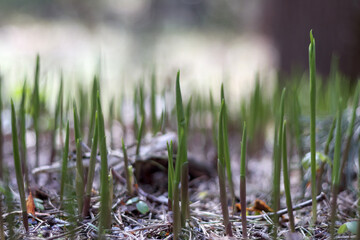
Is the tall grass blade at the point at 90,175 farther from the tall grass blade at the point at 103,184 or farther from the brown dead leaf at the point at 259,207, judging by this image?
the brown dead leaf at the point at 259,207

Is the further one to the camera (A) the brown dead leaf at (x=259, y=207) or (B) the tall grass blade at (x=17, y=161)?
(A) the brown dead leaf at (x=259, y=207)

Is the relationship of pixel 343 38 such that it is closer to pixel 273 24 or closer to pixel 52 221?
pixel 273 24

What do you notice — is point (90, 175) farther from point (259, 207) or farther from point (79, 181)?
point (259, 207)

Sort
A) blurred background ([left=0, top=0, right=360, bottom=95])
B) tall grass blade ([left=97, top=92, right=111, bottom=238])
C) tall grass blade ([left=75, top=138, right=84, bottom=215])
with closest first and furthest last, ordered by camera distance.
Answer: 1. tall grass blade ([left=97, top=92, right=111, bottom=238])
2. tall grass blade ([left=75, top=138, right=84, bottom=215])
3. blurred background ([left=0, top=0, right=360, bottom=95])

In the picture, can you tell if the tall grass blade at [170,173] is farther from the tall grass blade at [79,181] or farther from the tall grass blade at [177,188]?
the tall grass blade at [79,181]

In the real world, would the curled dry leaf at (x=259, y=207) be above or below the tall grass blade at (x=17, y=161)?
below

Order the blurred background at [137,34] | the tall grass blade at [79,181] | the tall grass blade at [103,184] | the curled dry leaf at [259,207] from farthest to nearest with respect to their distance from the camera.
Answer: the blurred background at [137,34], the curled dry leaf at [259,207], the tall grass blade at [79,181], the tall grass blade at [103,184]

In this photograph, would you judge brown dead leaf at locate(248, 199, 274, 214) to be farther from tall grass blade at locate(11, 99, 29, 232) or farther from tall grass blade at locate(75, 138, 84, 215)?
tall grass blade at locate(11, 99, 29, 232)

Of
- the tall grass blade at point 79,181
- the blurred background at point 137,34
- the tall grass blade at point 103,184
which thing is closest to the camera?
the tall grass blade at point 103,184

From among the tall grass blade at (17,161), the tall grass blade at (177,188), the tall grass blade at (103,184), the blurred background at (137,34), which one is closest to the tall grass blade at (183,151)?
the tall grass blade at (177,188)

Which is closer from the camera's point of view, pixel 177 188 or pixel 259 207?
pixel 177 188

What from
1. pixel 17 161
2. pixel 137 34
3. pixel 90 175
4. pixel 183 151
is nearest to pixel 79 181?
pixel 90 175

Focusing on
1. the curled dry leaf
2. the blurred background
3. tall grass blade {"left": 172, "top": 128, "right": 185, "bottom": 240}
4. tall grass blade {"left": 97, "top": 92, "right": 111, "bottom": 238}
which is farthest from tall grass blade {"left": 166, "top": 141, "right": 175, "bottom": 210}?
the blurred background
